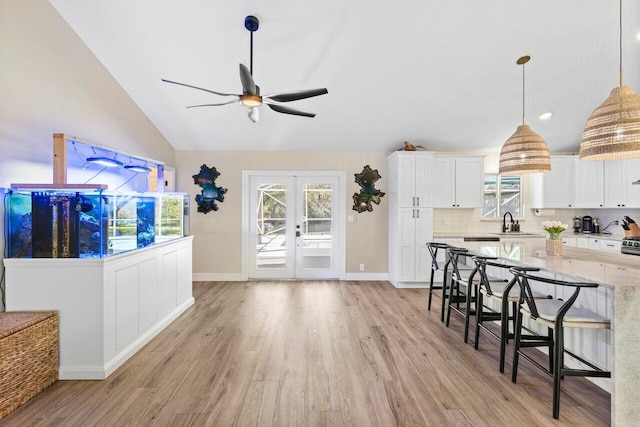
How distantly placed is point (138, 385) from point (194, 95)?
3.39m

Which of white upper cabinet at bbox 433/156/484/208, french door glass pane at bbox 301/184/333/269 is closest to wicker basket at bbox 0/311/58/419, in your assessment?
french door glass pane at bbox 301/184/333/269

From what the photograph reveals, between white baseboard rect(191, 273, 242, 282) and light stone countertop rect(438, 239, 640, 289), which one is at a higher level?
light stone countertop rect(438, 239, 640, 289)

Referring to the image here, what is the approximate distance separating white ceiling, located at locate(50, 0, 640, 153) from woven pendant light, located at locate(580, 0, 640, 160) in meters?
1.43

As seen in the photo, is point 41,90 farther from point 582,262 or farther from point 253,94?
point 582,262

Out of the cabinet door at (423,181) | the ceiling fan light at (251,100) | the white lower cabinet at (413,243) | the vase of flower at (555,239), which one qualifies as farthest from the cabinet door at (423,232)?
the ceiling fan light at (251,100)

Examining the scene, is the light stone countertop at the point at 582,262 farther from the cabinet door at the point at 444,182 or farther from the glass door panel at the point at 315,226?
the glass door panel at the point at 315,226

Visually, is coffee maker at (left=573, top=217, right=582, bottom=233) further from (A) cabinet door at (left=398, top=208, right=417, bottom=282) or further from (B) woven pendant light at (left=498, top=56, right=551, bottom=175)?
(B) woven pendant light at (left=498, top=56, right=551, bottom=175)

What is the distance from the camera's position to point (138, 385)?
86.0 inches

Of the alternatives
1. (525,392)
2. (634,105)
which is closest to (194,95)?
(634,105)

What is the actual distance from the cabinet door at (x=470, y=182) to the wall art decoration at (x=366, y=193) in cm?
134

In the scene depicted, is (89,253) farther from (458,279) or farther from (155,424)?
(458,279)

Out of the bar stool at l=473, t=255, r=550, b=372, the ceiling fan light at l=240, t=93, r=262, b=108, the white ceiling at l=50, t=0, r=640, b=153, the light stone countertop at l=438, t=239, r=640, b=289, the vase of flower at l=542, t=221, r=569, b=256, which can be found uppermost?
the white ceiling at l=50, t=0, r=640, b=153

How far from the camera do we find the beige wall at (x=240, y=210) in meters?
5.19

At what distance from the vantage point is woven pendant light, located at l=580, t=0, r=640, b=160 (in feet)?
6.34
